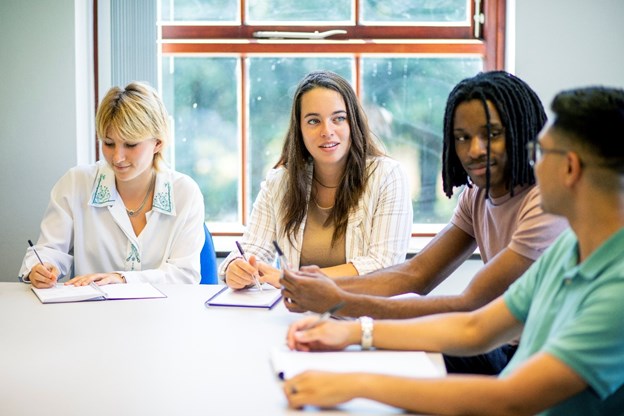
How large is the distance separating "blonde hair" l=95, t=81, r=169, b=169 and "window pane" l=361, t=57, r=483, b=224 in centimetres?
134

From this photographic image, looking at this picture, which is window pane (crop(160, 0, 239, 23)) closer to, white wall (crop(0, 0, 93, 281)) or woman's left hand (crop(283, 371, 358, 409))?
white wall (crop(0, 0, 93, 281))

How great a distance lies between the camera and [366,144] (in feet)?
9.02

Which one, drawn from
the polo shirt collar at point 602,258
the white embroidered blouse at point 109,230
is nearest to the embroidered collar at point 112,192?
the white embroidered blouse at point 109,230

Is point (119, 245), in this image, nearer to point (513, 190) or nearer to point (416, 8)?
point (513, 190)

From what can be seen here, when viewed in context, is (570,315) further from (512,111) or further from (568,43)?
(568,43)

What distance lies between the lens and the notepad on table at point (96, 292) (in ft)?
7.29

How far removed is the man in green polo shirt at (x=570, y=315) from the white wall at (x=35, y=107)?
8.64 feet

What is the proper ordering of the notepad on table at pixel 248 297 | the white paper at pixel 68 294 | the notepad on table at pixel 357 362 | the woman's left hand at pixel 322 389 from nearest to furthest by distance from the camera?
the woman's left hand at pixel 322 389, the notepad on table at pixel 357 362, the notepad on table at pixel 248 297, the white paper at pixel 68 294

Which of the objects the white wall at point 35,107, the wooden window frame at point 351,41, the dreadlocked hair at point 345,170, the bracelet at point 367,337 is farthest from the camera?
the wooden window frame at point 351,41

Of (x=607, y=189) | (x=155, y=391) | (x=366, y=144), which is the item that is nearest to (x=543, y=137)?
(x=607, y=189)

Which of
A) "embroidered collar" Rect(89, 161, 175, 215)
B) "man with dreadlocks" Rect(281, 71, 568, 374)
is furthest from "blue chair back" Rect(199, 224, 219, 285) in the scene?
"man with dreadlocks" Rect(281, 71, 568, 374)

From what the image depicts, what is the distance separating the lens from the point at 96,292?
2.26 m

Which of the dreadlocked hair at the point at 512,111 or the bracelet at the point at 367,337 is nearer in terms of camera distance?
the bracelet at the point at 367,337

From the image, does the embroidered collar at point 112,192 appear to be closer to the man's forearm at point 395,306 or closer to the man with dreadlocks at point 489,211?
the man with dreadlocks at point 489,211
